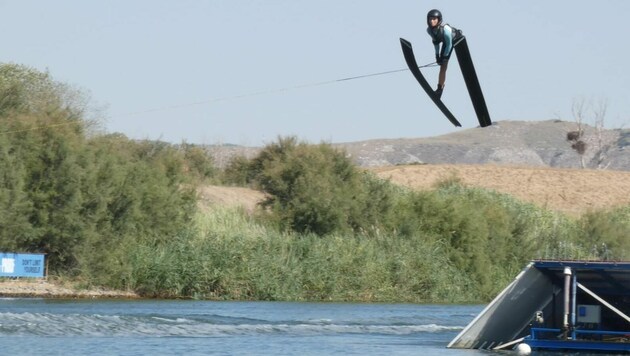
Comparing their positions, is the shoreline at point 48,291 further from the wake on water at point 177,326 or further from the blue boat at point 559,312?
the blue boat at point 559,312

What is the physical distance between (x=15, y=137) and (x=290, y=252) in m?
9.84

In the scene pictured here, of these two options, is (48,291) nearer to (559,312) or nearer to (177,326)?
(177,326)

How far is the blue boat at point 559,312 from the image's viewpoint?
24.2m

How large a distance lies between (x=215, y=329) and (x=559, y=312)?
7.37m

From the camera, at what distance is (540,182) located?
90.9 meters

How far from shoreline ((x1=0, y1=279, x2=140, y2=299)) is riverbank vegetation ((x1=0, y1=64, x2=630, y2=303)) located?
479mm

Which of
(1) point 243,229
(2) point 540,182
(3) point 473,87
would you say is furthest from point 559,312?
(2) point 540,182

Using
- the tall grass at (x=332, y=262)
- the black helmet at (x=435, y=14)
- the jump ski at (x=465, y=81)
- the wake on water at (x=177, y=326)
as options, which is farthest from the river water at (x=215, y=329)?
the black helmet at (x=435, y=14)

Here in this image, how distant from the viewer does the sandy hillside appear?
283 feet

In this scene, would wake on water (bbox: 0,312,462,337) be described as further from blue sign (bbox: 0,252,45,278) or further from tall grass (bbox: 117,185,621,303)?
blue sign (bbox: 0,252,45,278)

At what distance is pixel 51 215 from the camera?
1726 inches

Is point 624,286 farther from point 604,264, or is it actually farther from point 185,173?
point 185,173

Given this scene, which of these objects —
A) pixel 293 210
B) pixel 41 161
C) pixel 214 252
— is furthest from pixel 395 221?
pixel 41 161

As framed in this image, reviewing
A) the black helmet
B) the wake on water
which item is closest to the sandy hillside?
the wake on water
